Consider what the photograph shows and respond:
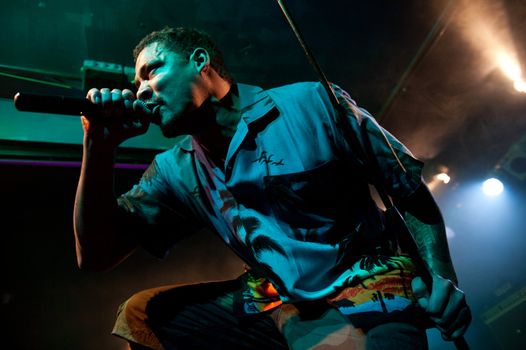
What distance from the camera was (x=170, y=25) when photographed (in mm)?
2662

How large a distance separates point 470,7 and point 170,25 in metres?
2.48

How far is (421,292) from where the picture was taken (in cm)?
103

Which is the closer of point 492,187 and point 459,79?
point 459,79

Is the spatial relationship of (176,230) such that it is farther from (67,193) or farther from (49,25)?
(49,25)

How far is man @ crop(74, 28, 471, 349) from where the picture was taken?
3.64 feet

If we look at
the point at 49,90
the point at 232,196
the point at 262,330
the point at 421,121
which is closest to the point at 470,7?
the point at 421,121

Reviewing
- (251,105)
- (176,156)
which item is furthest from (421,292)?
(176,156)

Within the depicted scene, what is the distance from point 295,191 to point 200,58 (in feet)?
3.16

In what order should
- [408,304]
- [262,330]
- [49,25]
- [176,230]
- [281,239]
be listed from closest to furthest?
[408,304], [281,239], [262,330], [176,230], [49,25]

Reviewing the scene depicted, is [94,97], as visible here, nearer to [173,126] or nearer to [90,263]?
[173,126]

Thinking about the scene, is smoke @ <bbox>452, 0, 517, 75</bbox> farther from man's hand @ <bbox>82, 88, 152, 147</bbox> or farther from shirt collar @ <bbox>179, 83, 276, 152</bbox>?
man's hand @ <bbox>82, 88, 152, 147</bbox>

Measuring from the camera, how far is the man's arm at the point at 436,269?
0.98 metres

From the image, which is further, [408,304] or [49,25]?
[49,25]

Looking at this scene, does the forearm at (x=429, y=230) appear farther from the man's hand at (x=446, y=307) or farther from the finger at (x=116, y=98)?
the finger at (x=116, y=98)
